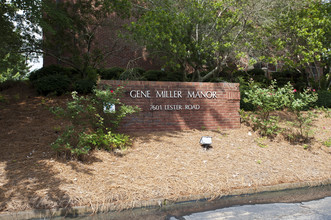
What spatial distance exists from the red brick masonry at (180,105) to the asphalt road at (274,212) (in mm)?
3655

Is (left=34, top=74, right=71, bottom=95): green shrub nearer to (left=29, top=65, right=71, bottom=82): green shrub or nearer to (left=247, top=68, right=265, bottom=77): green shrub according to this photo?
(left=29, top=65, right=71, bottom=82): green shrub

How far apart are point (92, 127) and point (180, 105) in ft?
8.85

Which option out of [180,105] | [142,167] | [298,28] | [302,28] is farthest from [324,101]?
[142,167]

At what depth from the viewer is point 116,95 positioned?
22.7 feet

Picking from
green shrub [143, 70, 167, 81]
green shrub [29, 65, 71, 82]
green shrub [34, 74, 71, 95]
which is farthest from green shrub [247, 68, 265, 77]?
green shrub [34, 74, 71, 95]

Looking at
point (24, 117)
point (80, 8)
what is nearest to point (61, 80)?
point (24, 117)

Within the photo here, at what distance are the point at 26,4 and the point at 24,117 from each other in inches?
136

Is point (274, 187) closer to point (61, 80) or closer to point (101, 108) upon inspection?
point (101, 108)

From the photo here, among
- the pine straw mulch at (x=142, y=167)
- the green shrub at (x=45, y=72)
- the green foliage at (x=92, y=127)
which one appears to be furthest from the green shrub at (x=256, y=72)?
the green foliage at (x=92, y=127)

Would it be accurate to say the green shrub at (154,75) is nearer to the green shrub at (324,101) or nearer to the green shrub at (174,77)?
the green shrub at (174,77)

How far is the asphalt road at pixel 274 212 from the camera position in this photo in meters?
4.23

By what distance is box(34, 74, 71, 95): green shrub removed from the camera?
9.92 m

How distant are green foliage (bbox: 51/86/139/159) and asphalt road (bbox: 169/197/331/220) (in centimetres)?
264

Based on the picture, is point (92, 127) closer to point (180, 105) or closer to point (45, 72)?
point (180, 105)
